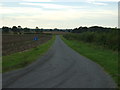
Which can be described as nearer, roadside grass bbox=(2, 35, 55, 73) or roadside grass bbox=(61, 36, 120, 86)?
roadside grass bbox=(61, 36, 120, 86)

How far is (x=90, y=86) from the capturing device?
10586 millimetres

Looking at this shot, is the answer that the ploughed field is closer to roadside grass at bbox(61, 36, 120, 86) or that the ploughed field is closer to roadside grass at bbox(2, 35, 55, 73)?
roadside grass at bbox(2, 35, 55, 73)

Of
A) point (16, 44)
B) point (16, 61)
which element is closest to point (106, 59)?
point (16, 61)

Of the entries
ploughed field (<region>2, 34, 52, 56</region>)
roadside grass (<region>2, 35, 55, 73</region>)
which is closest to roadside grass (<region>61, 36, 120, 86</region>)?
roadside grass (<region>2, 35, 55, 73</region>)

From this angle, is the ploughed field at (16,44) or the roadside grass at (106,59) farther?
the ploughed field at (16,44)

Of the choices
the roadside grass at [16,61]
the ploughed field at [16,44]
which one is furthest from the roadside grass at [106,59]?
the ploughed field at [16,44]

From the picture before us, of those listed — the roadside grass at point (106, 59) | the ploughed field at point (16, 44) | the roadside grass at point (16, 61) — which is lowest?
the roadside grass at point (106, 59)

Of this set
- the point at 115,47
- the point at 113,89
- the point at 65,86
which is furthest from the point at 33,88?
the point at 115,47

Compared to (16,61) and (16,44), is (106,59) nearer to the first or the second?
(16,61)

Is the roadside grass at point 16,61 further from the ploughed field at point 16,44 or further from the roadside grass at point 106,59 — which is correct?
the roadside grass at point 106,59

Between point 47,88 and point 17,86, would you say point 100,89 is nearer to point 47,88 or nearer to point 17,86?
point 47,88

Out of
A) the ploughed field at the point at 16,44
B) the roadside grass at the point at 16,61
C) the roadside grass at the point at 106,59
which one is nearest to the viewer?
Result: the roadside grass at the point at 106,59

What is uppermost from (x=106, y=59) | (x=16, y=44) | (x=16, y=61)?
(x=16, y=44)

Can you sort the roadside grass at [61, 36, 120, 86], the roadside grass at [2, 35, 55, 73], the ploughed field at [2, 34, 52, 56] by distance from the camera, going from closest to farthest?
the roadside grass at [61, 36, 120, 86] < the roadside grass at [2, 35, 55, 73] < the ploughed field at [2, 34, 52, 56]
